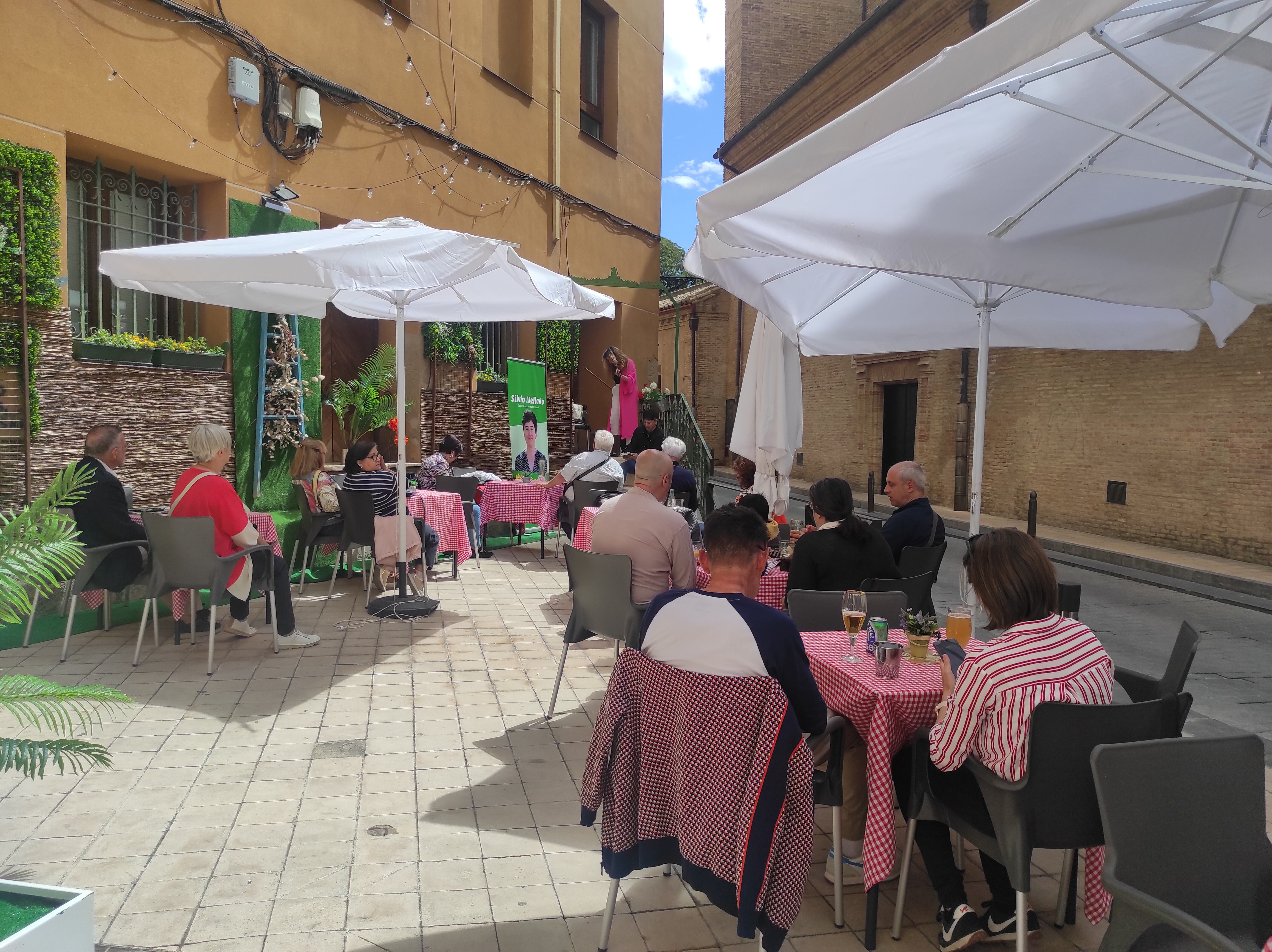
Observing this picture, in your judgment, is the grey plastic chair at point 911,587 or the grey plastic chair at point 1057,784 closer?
the grey plastic chair at point 1057,784

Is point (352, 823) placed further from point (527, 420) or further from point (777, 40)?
point (777, 40)

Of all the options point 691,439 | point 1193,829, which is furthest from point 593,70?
point 1193,829

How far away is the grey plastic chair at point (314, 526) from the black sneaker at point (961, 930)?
5572 millimetres

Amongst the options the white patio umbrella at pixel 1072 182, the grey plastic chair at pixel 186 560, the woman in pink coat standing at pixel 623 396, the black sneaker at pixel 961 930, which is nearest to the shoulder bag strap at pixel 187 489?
the grey plastic chair at pixel 186 560

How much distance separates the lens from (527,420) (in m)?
10.1

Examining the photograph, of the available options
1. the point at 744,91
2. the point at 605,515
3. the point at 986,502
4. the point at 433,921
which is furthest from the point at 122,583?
the point at 744,91

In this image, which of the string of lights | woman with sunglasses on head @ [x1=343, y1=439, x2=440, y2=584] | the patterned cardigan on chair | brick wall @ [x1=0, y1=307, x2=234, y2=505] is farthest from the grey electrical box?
the patterned cardigan on chair

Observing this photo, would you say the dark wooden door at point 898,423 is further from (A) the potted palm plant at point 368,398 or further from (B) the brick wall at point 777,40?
(A) the potted palm plant at point 368,398

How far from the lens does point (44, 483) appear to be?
592 centimetres

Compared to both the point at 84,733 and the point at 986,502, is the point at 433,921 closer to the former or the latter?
the point at 84,733

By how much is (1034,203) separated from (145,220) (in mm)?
6783

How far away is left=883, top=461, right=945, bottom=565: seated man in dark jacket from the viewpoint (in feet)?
16.2

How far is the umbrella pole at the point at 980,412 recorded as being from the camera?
477 cm

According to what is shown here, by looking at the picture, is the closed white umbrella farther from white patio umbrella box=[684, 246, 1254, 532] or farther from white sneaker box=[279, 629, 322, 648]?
white sneaker box=[279, 629, 322, 648]
